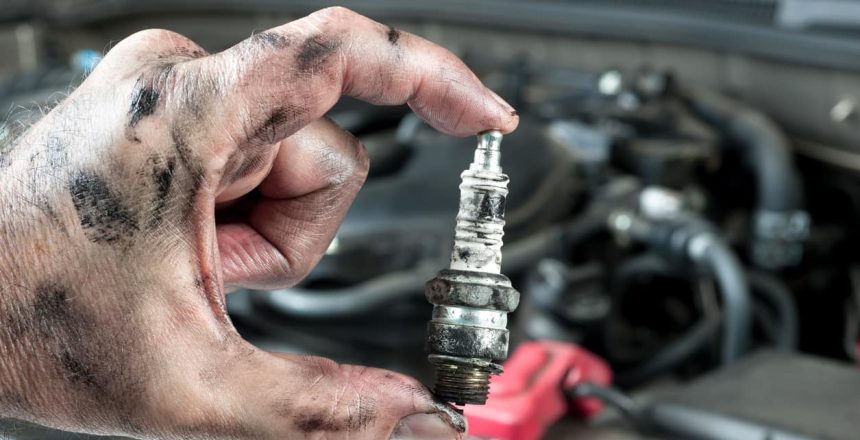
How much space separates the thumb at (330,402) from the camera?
52cm

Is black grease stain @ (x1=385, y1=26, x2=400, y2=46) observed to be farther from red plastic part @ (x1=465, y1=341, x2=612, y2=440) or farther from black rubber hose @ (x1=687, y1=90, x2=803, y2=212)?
black rubber hose @ (x1=687, y1=90, x2=803, y2=212)

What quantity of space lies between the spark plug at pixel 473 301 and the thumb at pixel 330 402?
20 millimetres

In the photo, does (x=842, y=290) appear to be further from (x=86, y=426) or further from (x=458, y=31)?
(x=86, y=426)

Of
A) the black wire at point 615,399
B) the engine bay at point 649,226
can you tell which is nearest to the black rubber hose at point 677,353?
the engine bay at point 649,226

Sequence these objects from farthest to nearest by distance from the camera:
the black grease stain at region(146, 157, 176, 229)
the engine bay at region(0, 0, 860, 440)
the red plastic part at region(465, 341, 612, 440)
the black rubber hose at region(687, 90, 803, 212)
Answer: the black rubber hose at region(687, 90, 803, 212)
the engine bay at region(0, 0, 860, 440)
the red plastic part at region(465, 341, 612, 440)
the black grease stain at region(146, 157, 176, 229)

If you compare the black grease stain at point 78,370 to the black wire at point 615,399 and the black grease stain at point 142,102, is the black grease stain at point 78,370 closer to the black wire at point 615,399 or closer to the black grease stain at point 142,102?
the black grease stain at point 142,102

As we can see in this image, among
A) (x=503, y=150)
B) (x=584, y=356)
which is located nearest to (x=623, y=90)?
(x=503, y=150)

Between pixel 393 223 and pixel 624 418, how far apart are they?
0.41 meters

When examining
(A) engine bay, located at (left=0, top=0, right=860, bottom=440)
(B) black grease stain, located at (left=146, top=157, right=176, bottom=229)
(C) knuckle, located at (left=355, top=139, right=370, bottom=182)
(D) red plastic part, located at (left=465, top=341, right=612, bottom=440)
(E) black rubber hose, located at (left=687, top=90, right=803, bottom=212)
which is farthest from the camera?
(E) black rubber hose, located at (left=687, top=90, right=803, bottom=212)

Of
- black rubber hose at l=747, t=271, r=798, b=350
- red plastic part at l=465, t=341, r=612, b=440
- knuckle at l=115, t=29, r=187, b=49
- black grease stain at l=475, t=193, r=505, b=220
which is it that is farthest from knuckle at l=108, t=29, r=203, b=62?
black rubber hose at l=747, t=271, r=798, b=350

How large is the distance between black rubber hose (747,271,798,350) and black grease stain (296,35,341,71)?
85 cm

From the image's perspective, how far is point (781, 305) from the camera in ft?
3.98

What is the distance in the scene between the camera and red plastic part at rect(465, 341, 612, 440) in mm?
812

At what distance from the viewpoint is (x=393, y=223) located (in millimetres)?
1180
